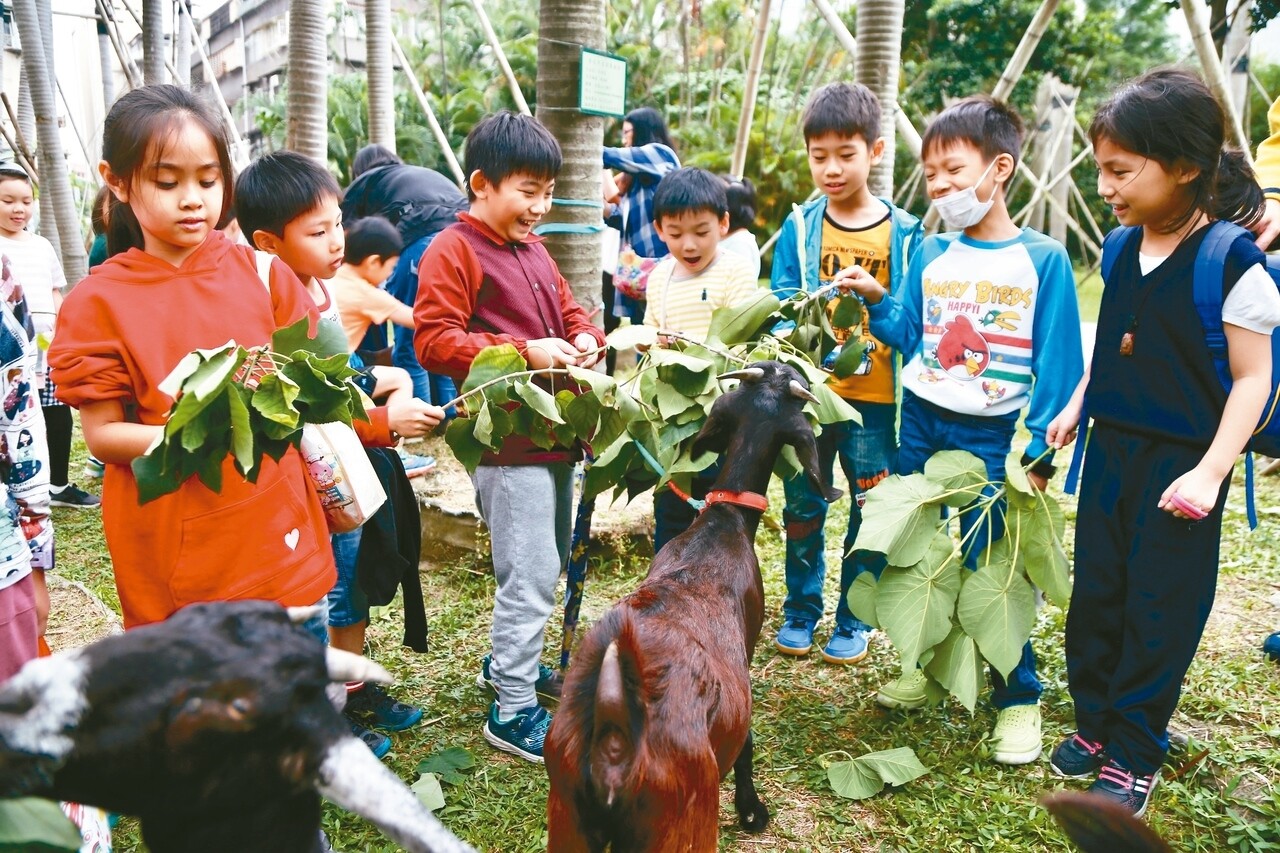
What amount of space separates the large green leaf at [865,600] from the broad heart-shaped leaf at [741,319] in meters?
1.06

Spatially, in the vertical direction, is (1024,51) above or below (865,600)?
above

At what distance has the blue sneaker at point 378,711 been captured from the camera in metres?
3.68

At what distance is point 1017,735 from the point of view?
139 inches

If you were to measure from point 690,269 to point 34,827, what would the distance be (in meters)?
3.73

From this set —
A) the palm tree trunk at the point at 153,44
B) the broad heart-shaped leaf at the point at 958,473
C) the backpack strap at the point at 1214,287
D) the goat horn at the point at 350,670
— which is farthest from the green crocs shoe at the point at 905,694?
the palm tree trunk at the point at 153,44

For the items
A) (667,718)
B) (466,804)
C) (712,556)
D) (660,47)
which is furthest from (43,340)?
(660,47)

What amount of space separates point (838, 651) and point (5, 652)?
10.5 feet

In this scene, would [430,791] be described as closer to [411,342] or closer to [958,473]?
[958,473]

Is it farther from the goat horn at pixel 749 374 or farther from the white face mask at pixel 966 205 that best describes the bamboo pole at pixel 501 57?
the goat horn at pixel 749 374

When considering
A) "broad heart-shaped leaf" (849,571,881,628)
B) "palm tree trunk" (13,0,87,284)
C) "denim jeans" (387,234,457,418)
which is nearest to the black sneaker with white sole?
"palm tree trunk" (13,0,87,284)

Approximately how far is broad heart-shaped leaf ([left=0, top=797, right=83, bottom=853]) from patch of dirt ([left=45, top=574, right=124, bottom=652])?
2.98 m

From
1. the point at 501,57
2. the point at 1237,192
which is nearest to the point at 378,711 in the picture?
the point at 1237,192

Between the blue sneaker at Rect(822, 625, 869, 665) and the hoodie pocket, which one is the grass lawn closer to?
the blue sneaker at Rect(822, 625, 869, 665)

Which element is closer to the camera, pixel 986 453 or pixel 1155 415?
pixel 1155 415
